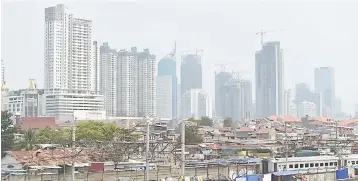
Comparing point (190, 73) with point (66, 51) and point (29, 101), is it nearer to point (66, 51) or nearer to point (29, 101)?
point (66, 51)

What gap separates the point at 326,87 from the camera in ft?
107

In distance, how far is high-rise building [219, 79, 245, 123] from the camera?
30.2m

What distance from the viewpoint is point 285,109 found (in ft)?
108

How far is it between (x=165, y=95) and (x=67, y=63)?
550 centimetres

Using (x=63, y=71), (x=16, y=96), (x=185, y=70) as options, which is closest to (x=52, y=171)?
(x=16, y=96)

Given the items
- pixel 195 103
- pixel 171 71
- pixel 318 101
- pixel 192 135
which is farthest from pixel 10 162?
pixel 318 101

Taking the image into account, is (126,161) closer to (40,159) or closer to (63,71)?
(40,159)

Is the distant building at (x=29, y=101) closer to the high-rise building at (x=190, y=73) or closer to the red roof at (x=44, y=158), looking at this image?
the high-rise building at (x=190, y=73)

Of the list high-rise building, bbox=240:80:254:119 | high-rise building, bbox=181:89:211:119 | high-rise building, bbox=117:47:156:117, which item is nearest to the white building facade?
high-rise building, bbox=117:47:156:117

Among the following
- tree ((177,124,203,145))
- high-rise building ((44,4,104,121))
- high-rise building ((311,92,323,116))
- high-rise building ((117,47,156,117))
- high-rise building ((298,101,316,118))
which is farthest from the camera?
high-rise building ((298,101,316,118))

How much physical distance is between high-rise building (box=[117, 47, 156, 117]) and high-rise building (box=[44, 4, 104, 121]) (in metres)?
4.07

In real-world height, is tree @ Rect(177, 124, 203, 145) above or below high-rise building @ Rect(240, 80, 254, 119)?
below

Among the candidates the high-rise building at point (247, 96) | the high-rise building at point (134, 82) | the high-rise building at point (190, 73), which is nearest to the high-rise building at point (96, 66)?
the high-rise building at point (134, 82)

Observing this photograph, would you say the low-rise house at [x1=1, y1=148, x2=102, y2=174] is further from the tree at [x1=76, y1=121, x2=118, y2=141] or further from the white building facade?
the white building facade
